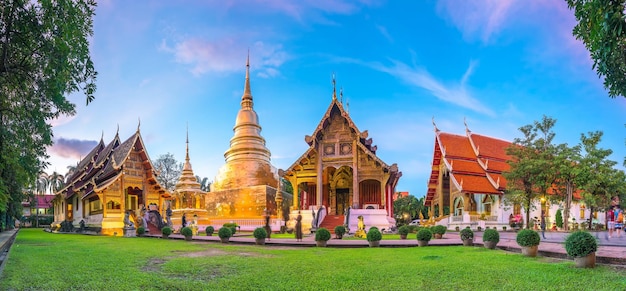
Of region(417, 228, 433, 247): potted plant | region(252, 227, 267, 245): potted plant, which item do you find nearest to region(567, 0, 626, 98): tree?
region(417, 228, 433, 247): potted plant

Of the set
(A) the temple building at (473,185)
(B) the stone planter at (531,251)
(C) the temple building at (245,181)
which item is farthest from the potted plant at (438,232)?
(C) the temple building at (245,181)

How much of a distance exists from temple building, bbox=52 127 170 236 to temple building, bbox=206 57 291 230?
17.4 ft

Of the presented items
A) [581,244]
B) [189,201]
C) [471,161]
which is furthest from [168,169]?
[581,244]

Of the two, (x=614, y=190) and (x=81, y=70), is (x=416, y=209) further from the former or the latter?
(x=81, y=70)

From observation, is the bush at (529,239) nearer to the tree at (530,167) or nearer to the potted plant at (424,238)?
the potted plant at (424,238)

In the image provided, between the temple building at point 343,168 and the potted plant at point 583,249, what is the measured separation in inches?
679

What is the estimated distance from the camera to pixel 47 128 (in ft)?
30.0

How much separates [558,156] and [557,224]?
756cm

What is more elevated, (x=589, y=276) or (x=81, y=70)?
(x=81, y=70)

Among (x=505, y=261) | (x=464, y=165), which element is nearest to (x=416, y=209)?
(x=464, y=165)

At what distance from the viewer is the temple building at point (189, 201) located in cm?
3307

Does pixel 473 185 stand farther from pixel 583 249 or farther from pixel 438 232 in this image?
pixel 583 249

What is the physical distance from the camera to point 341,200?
101 ft

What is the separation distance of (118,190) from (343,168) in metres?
14.8
